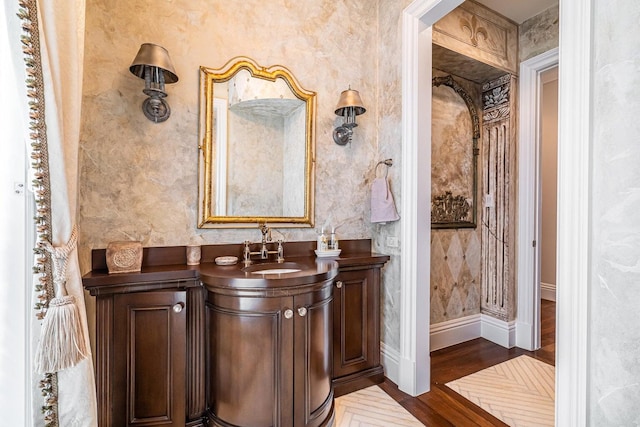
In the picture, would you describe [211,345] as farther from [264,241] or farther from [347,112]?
[347,112]

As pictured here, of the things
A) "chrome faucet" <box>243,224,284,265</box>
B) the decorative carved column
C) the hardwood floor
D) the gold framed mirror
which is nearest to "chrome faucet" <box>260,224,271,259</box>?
"chrome faucet" <box>243,224,284,265</box>

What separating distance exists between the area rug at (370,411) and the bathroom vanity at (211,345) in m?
0.19

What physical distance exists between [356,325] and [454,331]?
4.48 feet

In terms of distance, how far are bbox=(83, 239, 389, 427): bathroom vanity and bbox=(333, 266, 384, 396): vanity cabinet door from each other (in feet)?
1.13

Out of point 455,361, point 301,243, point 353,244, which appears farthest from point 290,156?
point 455,361

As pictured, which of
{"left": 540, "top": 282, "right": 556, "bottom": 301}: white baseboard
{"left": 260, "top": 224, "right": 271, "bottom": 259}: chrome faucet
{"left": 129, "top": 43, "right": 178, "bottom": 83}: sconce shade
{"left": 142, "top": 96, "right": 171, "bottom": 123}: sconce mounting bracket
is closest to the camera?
{"left": 129, "top": 43, "right": 178, "bottom": 83}: sconce shade

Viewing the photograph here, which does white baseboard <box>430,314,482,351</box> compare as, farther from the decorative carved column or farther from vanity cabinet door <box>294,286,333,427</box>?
vanity cabinet door <box>294,286,333,427</box>

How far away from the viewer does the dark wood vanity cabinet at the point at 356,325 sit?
6.75ft

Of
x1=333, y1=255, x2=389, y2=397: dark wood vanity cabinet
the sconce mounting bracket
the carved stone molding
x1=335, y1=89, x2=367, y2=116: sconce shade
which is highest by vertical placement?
the carved stone molding

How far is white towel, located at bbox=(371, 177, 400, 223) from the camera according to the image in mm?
2170

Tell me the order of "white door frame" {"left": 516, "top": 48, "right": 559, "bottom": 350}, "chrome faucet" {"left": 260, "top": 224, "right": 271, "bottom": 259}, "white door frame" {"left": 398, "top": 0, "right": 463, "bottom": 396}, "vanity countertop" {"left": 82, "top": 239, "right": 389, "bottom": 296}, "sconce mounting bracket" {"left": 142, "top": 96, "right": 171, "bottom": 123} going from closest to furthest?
"vanity countertop" {"left": 82, "top": 239, "right": 389, "bottom": 296}
"sconce mounting bracket" {"left": 142, "top": 96, "right": 171, "bottom": 123}
"chrome faucet" {"left": 260, "top": 224, "right": 271, "bottom": 259}
"white door frame" {"left": 398, "top": 0, "right": 463, "bottom": 396}
"white door frame" {"left": 516, "top": 48, "right": 559, "bottom": 350}

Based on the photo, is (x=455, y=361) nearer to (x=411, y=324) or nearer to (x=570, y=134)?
(x=411, y=324)

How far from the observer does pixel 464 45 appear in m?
2.59

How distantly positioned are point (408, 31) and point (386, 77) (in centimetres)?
34
